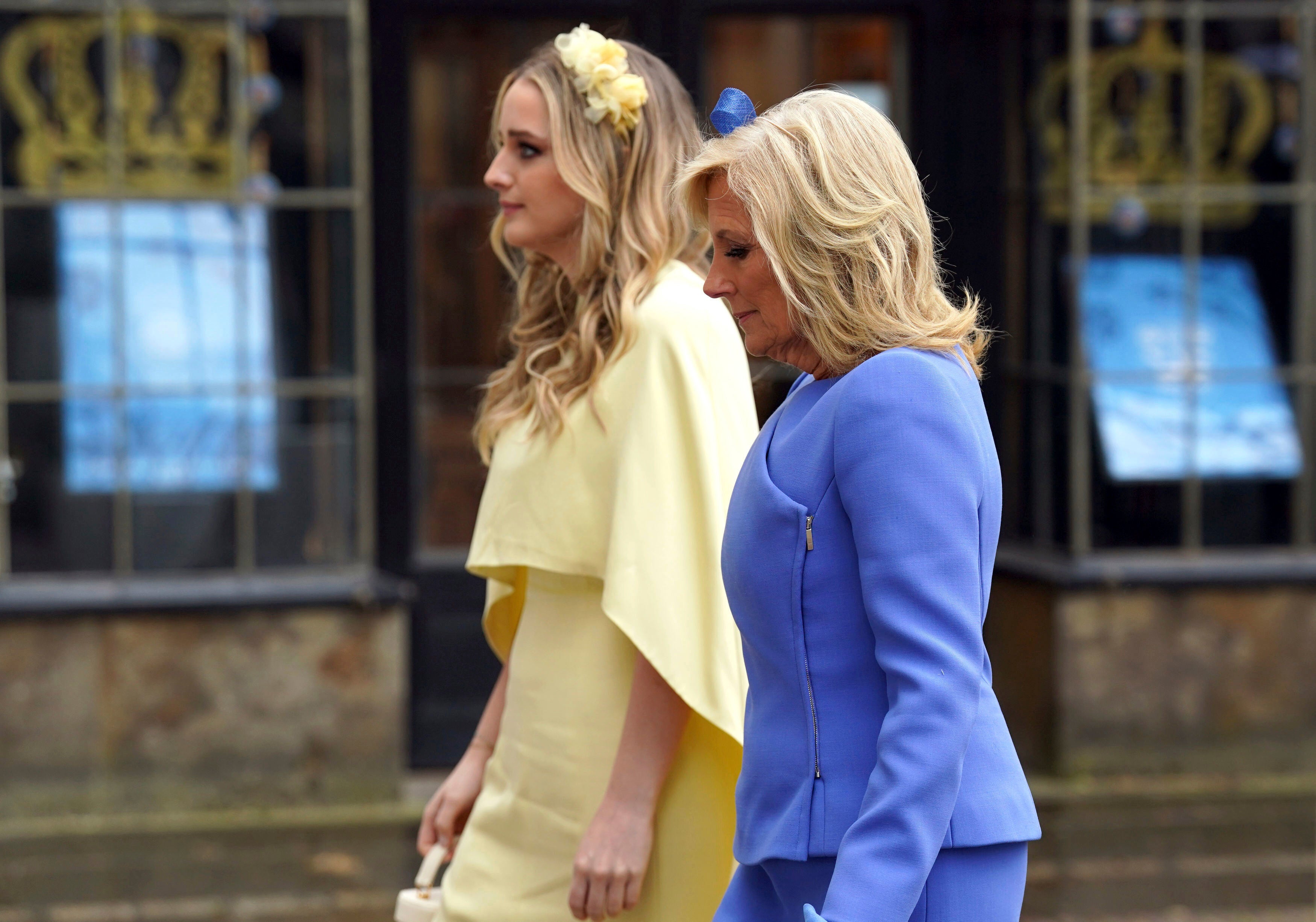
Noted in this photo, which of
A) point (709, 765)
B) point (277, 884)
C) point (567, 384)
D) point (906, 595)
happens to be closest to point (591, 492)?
point (567, 384)

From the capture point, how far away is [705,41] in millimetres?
6383

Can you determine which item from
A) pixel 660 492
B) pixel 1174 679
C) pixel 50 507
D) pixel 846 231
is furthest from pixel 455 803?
pixel 1174 679

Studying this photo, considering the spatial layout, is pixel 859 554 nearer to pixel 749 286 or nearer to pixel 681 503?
pixel 749 286

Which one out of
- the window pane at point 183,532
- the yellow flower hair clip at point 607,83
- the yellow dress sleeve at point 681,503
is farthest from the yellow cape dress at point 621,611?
the window pane at point 183,532

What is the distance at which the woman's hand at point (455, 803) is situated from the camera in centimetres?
255

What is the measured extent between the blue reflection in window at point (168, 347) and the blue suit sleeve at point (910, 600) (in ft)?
14.8

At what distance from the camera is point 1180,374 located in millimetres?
6141

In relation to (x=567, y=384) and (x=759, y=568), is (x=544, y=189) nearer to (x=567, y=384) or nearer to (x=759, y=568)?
(x=567, y=384)

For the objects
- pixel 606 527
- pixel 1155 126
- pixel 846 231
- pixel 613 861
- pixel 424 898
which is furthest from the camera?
pixel 1155 126

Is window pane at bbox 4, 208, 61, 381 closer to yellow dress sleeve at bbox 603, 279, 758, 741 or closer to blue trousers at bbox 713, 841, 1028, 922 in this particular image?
yellow dress sleeve at bbox 603, 279, 758, 741

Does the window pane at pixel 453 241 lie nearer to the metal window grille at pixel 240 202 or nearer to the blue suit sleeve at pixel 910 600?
the metal window grille at pixel 240 202

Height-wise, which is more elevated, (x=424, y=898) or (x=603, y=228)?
(x=603, y=228)

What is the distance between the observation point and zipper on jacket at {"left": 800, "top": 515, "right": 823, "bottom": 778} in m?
1.66

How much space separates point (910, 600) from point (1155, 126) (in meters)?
4.94
